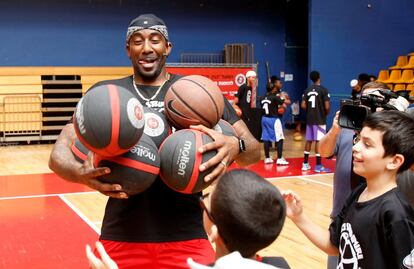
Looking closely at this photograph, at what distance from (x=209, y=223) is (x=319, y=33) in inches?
607

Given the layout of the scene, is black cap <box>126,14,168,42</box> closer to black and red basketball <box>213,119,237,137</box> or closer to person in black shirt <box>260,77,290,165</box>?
black and red basketball <box>213,119,237,137</box>

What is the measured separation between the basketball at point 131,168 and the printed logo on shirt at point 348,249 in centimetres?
90

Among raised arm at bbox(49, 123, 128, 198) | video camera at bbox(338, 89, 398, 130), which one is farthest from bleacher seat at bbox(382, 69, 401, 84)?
raised arm at bbox(49, 123, 128, 198)

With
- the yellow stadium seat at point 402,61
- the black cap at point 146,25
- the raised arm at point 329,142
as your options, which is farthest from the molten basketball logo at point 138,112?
the yellow stadium seat at point 402,61

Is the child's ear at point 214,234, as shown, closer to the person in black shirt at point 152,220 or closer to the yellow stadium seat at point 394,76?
the person in black shirt at point 152,220

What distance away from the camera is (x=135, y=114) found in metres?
2.46

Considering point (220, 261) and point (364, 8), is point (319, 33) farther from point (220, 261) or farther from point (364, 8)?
point (220, 261)

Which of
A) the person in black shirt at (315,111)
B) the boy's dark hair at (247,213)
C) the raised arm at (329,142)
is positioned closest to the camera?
the boy's dark hair at (247,213)

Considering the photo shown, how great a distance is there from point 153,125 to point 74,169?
1.38 feet

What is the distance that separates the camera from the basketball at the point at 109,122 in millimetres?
2375

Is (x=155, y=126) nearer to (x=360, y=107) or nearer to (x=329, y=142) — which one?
(x=360, y=107)

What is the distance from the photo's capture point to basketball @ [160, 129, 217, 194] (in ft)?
8.34

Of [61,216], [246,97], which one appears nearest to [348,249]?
[61,216]

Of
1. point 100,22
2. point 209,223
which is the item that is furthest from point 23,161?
point 209,223
